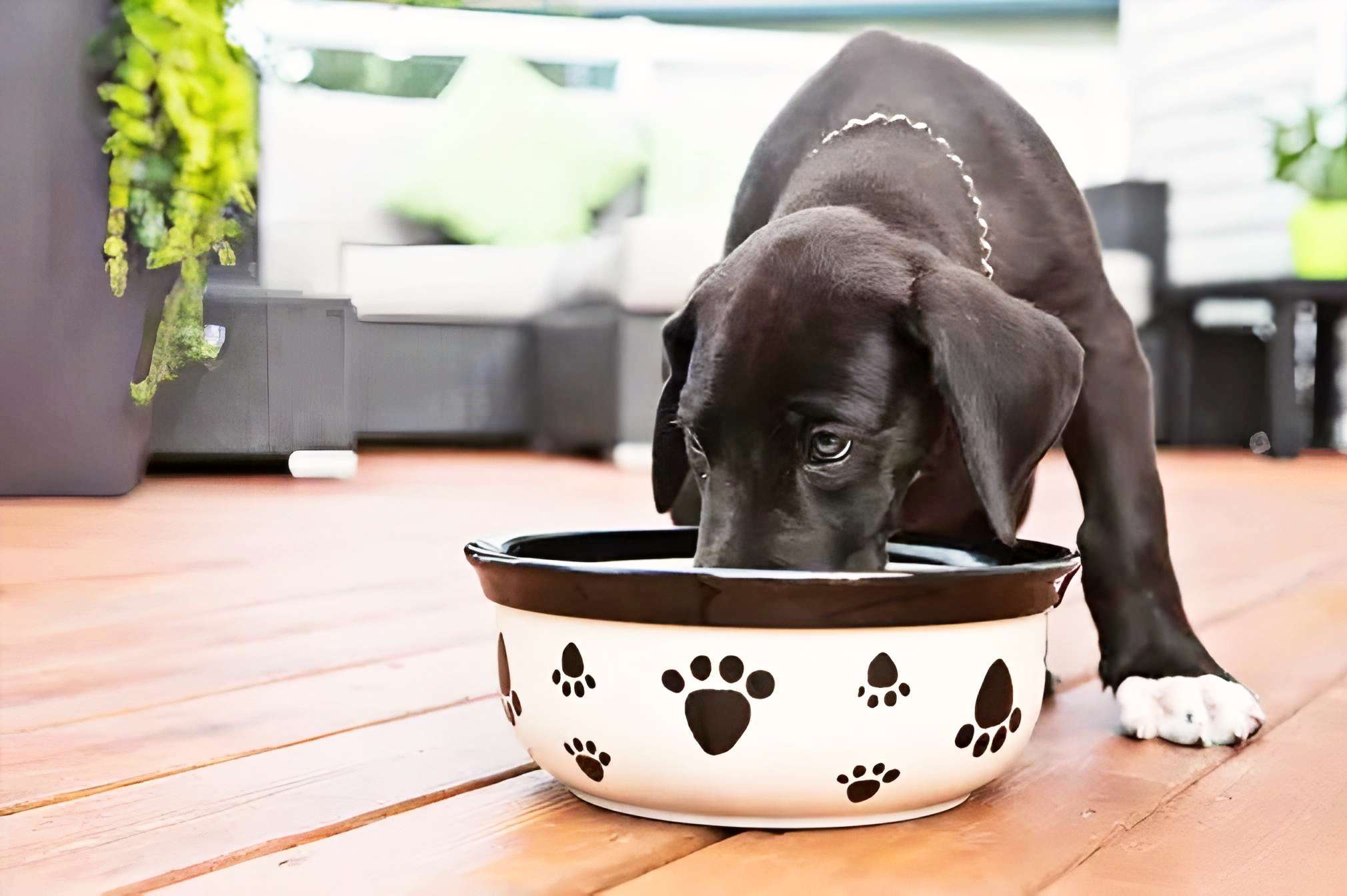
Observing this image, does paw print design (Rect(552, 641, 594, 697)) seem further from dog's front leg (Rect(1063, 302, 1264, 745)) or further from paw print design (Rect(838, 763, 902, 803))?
dog's front leg (Rect(1063, 302, 1264, 745))

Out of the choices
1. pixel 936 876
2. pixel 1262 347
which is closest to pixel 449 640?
pixel 936 876

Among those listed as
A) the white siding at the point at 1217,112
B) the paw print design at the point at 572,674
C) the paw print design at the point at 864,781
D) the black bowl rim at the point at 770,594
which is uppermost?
the white siding at the point at 1217,112

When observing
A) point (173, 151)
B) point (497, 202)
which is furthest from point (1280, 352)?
point (173, 151)

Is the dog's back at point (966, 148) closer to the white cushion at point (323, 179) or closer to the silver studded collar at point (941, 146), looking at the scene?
the silver studded collar at point (941, 146)

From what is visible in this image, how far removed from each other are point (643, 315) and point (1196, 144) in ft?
10.8

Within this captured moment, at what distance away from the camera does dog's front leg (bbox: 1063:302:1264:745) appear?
4.34ft

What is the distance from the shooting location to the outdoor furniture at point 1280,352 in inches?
208

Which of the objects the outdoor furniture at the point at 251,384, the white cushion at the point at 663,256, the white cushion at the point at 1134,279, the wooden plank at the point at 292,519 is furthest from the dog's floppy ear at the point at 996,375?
the white cushion at the point at 1134,279

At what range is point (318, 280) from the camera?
3.71 meters

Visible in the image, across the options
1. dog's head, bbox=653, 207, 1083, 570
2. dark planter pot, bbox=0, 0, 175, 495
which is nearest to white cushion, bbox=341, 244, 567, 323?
dark planter pot, bbox=0, 0, 175, 495

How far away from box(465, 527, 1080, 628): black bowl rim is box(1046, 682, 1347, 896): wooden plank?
0.17 m

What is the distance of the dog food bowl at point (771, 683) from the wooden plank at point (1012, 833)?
0.02m

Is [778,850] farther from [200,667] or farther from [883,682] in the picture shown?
[200,667]

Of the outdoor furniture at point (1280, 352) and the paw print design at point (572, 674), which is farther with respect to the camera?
the outdoor furniture at point (1280, 352)
